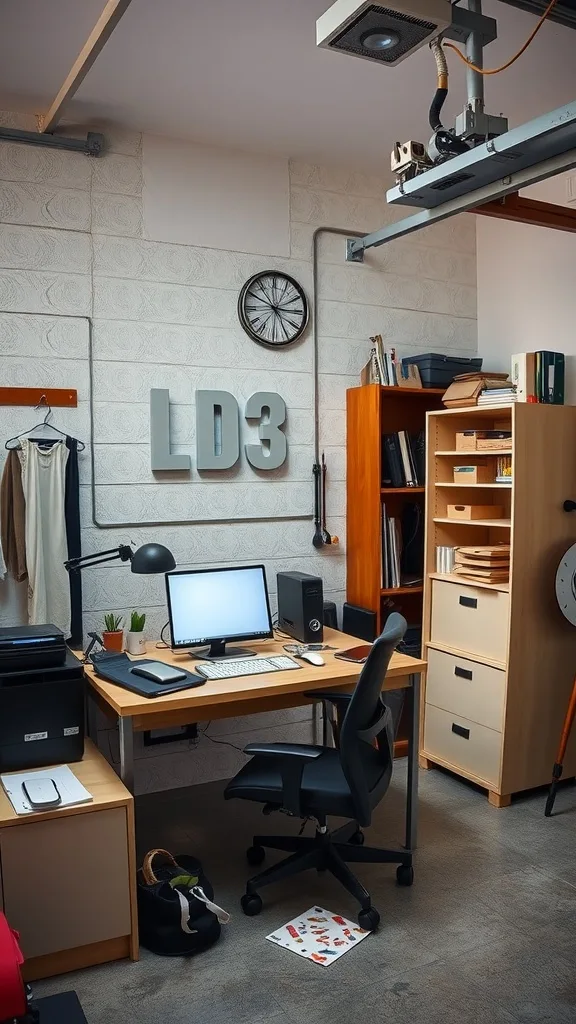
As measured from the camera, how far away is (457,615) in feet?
13.1

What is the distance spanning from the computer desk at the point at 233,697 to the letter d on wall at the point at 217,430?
0.96m

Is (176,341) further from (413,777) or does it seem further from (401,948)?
(401,948)

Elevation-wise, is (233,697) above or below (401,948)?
above

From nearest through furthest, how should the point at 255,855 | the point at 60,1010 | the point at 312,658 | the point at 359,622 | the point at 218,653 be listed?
the point at 60,1010
the point at 255,855
the point at 312,658
the point at 218,653
the point at 359,622

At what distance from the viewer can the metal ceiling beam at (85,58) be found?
245cm

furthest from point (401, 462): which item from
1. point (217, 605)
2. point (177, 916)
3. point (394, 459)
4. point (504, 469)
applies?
point (177, 916)

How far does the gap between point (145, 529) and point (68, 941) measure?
6.01 feet

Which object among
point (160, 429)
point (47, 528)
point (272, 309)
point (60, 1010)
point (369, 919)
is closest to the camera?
point (60, 1010)

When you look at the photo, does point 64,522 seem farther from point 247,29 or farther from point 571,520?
point 571,520

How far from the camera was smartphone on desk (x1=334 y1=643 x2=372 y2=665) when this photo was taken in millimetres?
3300

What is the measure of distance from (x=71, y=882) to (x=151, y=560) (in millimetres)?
1134

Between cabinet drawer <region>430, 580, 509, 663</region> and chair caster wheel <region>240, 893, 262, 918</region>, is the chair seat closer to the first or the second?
chair caster wheel <region>240, 893, 262, 918</region>

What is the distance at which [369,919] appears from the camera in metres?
2.67

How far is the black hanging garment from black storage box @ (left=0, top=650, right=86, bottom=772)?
2.68 feet
